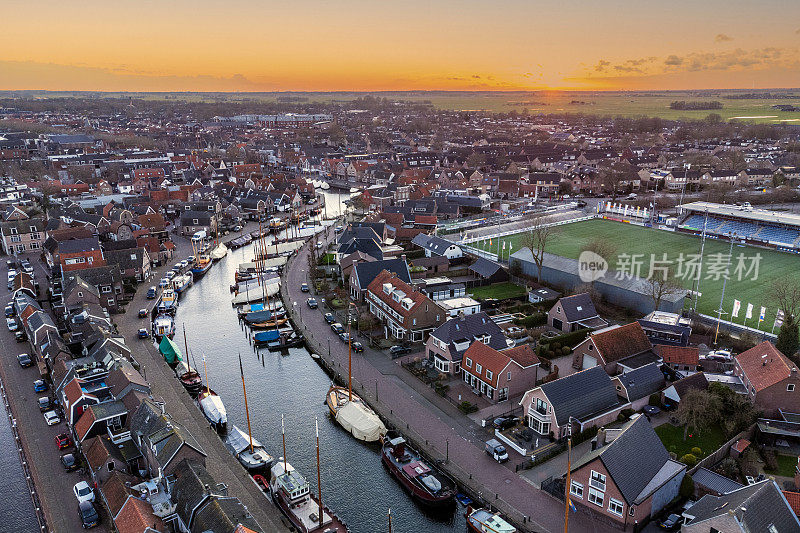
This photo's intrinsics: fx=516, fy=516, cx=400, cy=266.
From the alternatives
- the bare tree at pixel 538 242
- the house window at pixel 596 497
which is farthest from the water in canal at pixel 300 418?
the bare tree at pixel 538 242

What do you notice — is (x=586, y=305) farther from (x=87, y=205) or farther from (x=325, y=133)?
(x=325, y=133)

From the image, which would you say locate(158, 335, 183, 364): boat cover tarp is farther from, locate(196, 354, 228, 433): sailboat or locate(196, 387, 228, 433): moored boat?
locate(196, 387, 228, 433): moored boat

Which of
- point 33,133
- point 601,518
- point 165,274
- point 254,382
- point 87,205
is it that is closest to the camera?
point 601,518

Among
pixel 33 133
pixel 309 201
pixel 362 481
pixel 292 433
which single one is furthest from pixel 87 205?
pixel 33 133

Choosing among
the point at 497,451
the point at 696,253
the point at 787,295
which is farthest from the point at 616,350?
the point at 696,253

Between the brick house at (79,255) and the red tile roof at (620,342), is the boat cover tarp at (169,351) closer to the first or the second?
the brick house at (79,255)

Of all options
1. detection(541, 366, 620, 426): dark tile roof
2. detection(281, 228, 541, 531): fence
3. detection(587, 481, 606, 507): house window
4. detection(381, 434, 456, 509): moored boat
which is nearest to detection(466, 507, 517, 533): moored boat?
detection(281, 228, 541, 531): fence
